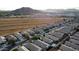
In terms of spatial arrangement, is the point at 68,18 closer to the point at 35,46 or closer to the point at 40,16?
the point at 40,16

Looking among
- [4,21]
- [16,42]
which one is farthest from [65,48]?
[4,21]
